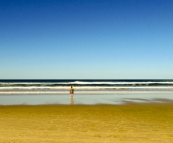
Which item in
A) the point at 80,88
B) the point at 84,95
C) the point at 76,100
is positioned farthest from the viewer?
the point at 80,88

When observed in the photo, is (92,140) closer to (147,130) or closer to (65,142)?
(65,142)

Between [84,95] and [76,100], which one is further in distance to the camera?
[84,95]

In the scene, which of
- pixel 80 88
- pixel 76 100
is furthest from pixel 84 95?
pixel 80 88

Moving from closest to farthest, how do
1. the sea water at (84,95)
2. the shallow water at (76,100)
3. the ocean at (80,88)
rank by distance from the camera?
the shallow water at (76,100), the sea water at (84,95), the ocean at (80,88)

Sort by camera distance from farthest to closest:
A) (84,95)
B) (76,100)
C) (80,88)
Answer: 1. (80,88)
2. (84,95)
3. (76,100)

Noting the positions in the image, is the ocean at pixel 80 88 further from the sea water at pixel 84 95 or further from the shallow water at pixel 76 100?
the shallow water at pixel 76 100

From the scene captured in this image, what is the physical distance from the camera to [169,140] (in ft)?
26.0

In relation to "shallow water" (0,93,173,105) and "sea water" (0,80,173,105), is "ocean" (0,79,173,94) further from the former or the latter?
"shallow water" (0,93,173,105)

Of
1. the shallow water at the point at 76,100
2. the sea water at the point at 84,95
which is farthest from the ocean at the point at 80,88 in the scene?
the shallow water at the point at 76,100

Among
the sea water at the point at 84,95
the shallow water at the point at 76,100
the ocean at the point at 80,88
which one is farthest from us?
the ocean at the point at 80,88

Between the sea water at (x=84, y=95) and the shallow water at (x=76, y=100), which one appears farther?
the sea water at (x=84, y=95)

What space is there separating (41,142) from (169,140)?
4.38 m

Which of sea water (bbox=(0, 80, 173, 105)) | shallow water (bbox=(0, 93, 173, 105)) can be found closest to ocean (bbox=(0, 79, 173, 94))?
sea water (bbox=(0, 80, 173, 105))

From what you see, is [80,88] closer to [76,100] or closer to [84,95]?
[84,95]
